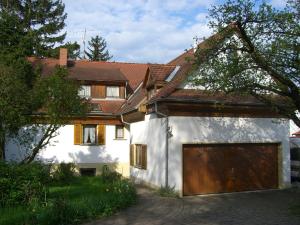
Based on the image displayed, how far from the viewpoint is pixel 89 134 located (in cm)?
2770

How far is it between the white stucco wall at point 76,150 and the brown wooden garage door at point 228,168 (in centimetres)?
895

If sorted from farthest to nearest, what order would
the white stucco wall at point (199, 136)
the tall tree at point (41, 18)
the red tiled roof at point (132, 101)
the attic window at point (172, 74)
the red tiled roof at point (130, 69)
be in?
the tall tree at point (41, 18), the red tiled roof at point (130, 69), the red tiled roof at point (132, 101), the attic window at point (172, 74), the white stucco wall at point (199, 136)

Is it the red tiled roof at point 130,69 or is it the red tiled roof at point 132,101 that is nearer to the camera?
the red tiled roof at point 132,101

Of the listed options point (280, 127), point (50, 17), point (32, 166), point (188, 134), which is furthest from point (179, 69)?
point (50, 17)

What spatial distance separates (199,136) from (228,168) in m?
2.12

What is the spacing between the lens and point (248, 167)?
821 inches

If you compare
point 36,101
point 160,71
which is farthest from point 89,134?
point 36,101

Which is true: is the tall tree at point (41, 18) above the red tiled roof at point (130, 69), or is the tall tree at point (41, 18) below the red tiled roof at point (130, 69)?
above

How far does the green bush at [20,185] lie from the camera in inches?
585

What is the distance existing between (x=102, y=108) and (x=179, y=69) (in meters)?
7.71

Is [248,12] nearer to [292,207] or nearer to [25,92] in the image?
[292,207]

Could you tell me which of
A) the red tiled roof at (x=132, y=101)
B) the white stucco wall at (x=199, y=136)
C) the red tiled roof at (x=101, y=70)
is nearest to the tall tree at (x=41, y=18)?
the red tiled roof at (x=101, y=70)

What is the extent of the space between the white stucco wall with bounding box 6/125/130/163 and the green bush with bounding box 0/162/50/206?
33.7 ft

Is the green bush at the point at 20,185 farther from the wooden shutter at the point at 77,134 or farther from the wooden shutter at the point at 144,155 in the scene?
the wooden shutter at the point at 77,134
